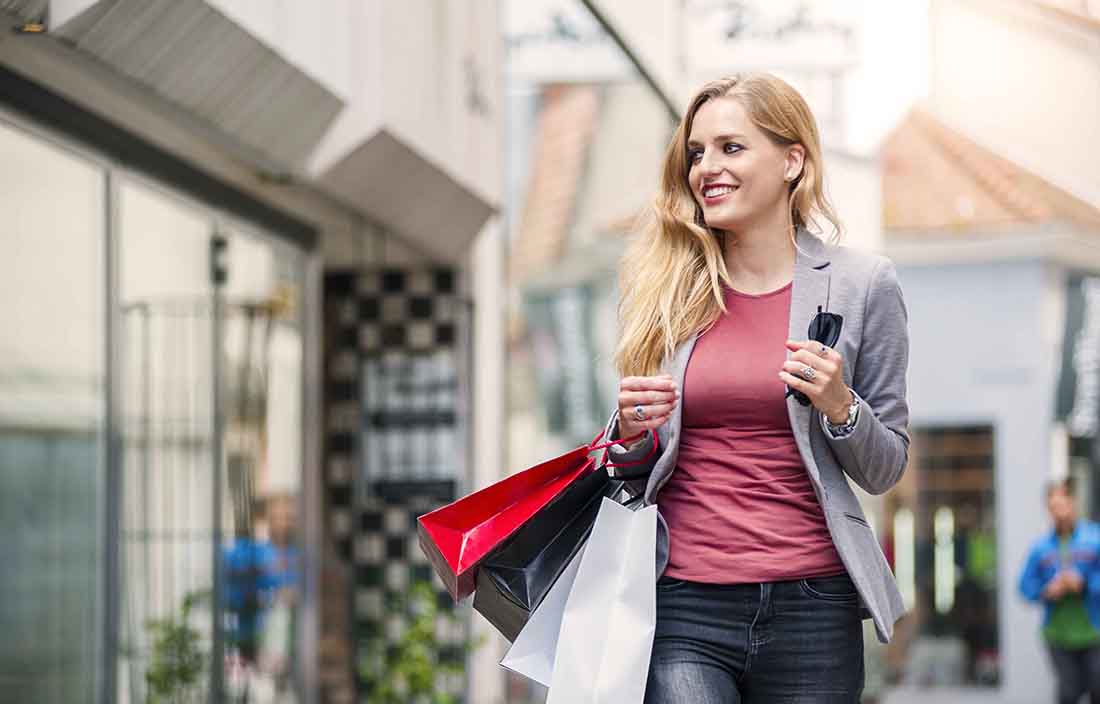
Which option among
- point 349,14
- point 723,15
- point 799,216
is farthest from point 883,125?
point 799,216

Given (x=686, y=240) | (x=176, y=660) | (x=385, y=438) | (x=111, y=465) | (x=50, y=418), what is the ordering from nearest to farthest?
1. (x=686, y=240)
2. (x=50, y=418)
3. (x=111, y=465)
4. (x=176, y=660)
5. (x=385, y=438)

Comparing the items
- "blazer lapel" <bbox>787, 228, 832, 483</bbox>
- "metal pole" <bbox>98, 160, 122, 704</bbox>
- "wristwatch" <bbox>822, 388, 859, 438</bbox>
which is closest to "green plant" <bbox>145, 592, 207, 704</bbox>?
"metal pole" <bbox>98, 160, 122, 704</bbox>

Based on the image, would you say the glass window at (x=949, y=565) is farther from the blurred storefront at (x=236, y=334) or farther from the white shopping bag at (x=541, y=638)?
the white shopping bag at (x=541, y=638)

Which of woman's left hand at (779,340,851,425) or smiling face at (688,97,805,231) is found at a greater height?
smiling face at (688,97,805,231)

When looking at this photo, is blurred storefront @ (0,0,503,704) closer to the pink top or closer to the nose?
the nose

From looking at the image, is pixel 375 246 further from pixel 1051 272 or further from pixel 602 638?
pixel 1051 272

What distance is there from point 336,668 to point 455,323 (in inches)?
65.3

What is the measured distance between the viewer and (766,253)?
276 cm

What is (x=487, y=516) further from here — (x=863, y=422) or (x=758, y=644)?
(x=863, y=422)

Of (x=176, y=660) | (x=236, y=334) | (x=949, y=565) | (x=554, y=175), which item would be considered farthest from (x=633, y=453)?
(x=554, y=175)

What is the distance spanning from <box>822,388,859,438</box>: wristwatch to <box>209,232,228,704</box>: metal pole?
165 inches

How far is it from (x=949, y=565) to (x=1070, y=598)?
7.94m

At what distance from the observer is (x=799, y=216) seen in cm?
279

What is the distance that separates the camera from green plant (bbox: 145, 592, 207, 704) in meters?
5.79
